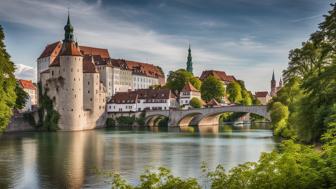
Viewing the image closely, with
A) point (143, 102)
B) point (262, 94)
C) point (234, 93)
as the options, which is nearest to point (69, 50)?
point (143, 102)

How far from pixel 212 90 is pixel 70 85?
31746mm

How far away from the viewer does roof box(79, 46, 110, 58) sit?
304 feet

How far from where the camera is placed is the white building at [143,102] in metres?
82.6

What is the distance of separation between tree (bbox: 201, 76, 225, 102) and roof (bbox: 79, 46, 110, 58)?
20589 millimetres

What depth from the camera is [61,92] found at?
2687 inches

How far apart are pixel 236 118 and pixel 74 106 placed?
117 ft

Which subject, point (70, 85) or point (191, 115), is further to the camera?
→ point (191, 115)

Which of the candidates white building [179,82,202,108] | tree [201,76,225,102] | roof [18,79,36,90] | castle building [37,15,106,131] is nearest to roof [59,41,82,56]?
castle building [37,15,106,131]

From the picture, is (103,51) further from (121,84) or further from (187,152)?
(187,152)

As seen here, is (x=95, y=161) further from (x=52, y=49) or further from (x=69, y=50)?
(x=52, y=49)

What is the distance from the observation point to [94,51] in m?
94.1

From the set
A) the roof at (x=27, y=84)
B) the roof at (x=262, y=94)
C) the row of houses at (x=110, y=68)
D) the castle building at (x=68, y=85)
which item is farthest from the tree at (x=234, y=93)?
the roof at (x=262, y=94)

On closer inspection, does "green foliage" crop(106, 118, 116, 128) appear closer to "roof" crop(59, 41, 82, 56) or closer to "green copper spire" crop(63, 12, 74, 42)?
"roof" crop(59, 41, 82, 56)

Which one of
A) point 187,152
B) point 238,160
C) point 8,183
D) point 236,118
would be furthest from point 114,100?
point 8,183
